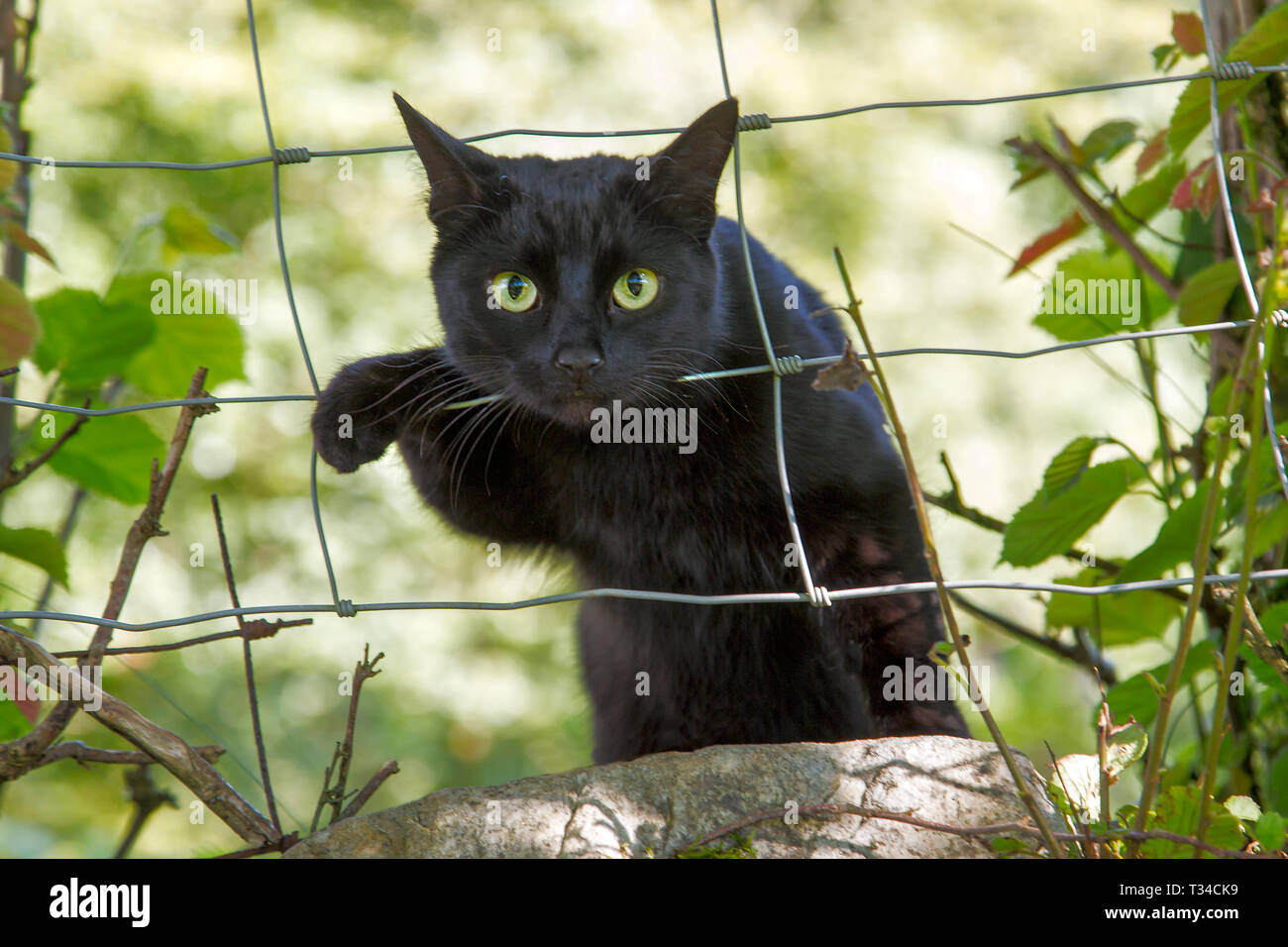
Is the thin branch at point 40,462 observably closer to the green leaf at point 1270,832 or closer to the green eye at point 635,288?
the green eye at point 635,288

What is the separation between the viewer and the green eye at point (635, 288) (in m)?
1.59

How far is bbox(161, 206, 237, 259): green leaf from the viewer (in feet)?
5.64

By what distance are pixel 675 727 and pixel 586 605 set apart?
31 centimetres

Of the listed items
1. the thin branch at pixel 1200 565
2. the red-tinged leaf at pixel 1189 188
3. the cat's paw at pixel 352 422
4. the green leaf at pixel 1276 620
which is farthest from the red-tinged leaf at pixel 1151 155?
the cat's paw at pixel 352 422

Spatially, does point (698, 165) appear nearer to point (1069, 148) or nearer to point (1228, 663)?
point (1069, 148)

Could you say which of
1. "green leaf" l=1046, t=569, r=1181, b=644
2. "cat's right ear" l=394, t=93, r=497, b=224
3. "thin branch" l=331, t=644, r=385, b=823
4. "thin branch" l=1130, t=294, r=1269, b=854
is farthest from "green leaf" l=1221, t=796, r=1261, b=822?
"cat's right ear" l=394, t=93, r=497, b=224

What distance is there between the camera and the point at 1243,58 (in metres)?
1.32

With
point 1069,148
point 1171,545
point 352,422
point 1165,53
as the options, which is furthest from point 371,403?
point 1165,53

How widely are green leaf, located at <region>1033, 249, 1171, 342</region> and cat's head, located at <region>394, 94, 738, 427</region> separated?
586mm

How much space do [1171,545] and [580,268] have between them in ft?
2.73

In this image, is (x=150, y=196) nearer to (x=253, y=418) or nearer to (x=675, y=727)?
(x=253, y=418)

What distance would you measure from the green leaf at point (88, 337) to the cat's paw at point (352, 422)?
0.26 meters

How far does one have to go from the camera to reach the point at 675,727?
1.82 metres
